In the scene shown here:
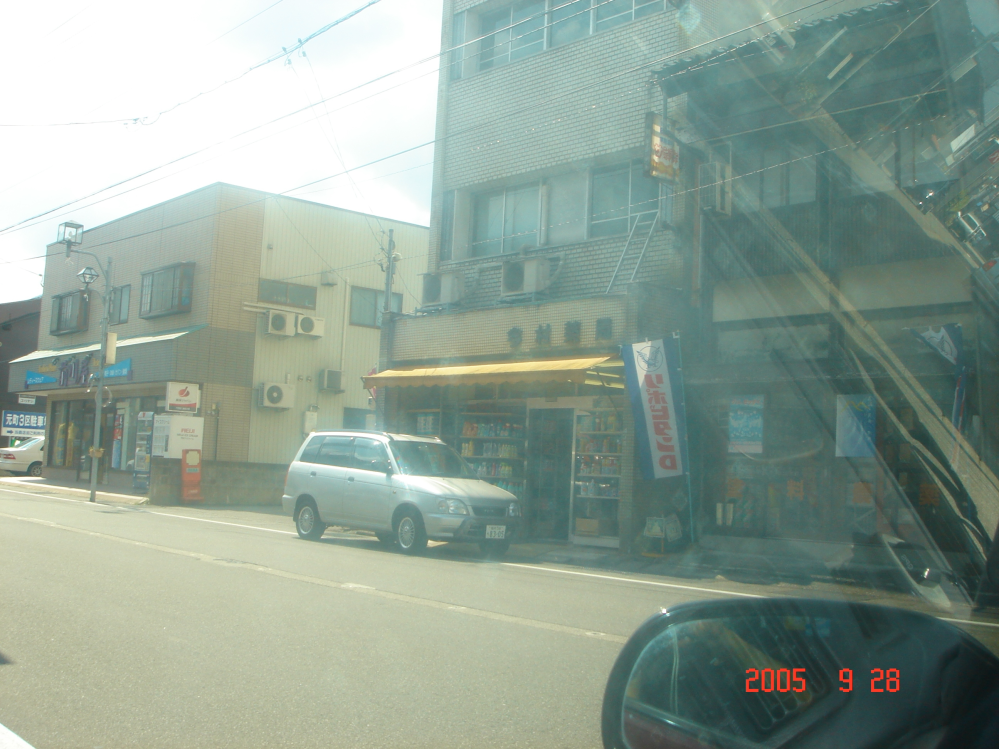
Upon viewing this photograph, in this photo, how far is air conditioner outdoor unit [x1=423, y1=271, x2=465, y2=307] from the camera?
18531mm

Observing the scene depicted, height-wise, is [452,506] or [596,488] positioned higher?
[596,488]

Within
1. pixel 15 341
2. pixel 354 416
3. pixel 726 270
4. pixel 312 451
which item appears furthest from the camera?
pixel 15 341

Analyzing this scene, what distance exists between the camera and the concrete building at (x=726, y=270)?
12727 mm

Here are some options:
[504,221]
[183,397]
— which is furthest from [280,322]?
[504,221]

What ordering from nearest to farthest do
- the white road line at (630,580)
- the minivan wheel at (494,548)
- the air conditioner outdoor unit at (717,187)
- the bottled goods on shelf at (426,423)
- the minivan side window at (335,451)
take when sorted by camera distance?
the white road line at (630,580), the minivan wheel at (494,548), the air conditioner outdoor unit at (717,187), the minivan side window at (335,451), the bottled goods on shelf at (426,423)

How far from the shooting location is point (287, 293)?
28.3m

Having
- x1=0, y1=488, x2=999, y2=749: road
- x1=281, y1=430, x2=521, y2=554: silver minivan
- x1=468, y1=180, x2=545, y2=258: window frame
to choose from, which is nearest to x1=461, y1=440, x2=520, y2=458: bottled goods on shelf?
x1=281, y1=430, x2=521, y2=554: silver minivan

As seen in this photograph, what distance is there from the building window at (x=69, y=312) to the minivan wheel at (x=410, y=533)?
2427 centimetres

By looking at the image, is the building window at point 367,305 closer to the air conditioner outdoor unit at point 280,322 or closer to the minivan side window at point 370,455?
the air conditioner outdoor unit at point 280,322

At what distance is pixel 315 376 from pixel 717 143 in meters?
17.7

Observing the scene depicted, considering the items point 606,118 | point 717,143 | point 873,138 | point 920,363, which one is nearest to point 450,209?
point 606,118

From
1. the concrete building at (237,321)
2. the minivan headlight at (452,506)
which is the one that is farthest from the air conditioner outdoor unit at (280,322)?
the minivan headlight at (452,506)

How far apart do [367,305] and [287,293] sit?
3312mm

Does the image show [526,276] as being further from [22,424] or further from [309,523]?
[22,424]
